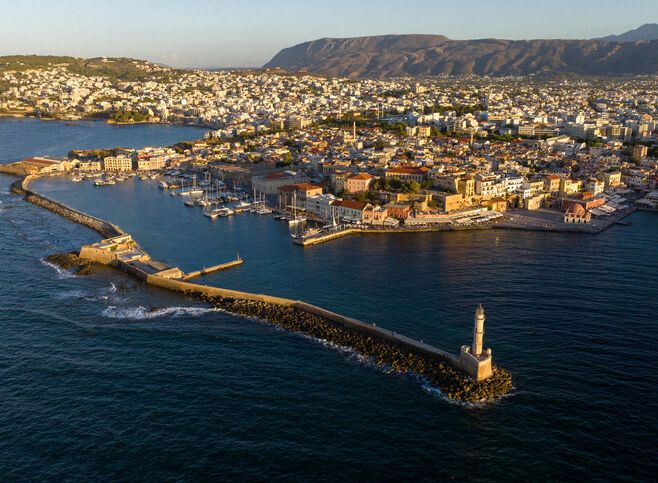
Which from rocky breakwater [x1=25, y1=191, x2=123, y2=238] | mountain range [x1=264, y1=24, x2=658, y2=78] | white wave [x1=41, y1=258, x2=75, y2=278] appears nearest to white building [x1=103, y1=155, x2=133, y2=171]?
rocky breakwater [x1=25, y1=191, x2=123, y2=238]

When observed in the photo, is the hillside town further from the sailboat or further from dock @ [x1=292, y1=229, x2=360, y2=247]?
dock @ [x1=292, y1=229, x2=360, y2=247]

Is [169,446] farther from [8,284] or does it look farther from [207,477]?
[8,284]

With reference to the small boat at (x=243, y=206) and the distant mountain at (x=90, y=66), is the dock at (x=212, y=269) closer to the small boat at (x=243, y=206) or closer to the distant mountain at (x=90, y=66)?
the small boat at (x=243, y=206)

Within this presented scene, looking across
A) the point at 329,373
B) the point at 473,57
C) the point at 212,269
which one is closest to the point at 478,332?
the point at 329,373

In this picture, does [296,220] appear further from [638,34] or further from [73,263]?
[638,34]

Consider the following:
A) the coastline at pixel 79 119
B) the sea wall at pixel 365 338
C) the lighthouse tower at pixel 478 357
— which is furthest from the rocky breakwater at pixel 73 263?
the coastline at pixel 79 119

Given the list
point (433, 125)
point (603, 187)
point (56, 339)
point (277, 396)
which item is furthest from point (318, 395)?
point (433, 125)
